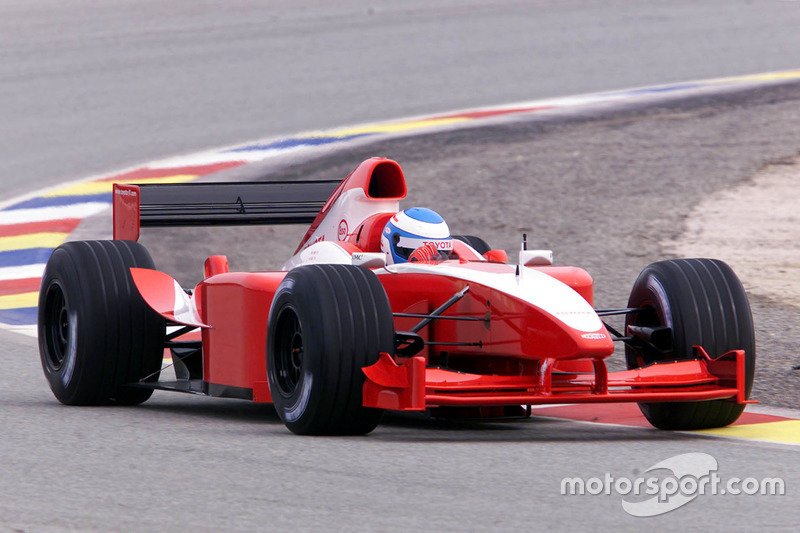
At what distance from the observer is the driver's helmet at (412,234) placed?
7.42 meters

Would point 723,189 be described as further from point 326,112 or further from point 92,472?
point 92,472

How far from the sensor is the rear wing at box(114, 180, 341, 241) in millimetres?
9062

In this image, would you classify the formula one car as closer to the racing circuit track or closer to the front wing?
the front wing

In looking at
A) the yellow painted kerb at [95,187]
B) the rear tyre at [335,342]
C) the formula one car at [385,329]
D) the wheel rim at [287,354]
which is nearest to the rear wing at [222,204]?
the formula one car at [385,329]

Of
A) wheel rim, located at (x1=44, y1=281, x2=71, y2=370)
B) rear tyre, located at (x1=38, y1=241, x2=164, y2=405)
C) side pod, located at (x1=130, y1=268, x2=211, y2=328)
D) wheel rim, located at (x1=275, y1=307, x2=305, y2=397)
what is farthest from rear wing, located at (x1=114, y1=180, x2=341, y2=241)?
wheel rim, located at (x1=275, y1=307, x2=305, y2=397)

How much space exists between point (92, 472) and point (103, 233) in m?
8.31

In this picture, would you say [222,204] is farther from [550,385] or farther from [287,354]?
[550,385]

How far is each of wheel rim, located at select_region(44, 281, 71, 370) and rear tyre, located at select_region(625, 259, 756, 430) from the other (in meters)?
3.35

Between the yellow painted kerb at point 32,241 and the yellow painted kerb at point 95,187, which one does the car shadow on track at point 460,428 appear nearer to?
the yellow painted kerb at point 32,241

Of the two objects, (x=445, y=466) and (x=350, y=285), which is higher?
(x=350, y=285)

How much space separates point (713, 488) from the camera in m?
5.46

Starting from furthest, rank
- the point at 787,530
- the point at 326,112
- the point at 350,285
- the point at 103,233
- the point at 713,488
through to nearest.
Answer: the point at 326,112
the point at 103,233
the point at 350,285
the point at 713,488
the point at 787,530

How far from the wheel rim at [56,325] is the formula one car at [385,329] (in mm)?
11

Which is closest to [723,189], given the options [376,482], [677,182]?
[677,182]
